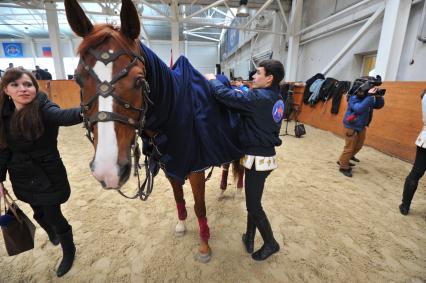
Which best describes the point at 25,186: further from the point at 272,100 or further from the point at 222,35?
the point at 222,35

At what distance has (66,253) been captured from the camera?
1.61 metres

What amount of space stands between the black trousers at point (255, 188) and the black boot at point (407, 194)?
5.74 feet

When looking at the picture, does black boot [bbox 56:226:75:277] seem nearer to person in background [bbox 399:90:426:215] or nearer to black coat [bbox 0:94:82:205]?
black coat [bbox 0:94:82:205]

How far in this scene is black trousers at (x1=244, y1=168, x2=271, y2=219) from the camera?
1.45 m

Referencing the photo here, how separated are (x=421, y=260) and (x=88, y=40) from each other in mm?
2659

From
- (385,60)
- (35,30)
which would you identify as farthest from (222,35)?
(385,60)

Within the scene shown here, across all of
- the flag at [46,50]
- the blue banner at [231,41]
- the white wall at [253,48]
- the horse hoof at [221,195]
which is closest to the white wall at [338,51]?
the white wall at [253,48]

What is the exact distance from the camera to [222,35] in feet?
68.5

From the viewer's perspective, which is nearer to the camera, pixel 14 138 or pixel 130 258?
pixel 14 138

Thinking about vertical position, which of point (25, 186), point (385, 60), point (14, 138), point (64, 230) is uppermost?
point (385, 60)

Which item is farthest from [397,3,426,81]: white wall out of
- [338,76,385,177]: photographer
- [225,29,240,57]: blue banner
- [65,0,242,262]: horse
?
[225,29,240,57]: blue banner

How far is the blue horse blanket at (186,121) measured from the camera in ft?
3.75

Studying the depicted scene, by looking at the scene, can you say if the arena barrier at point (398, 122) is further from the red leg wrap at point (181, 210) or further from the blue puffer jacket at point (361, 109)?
the red leg wrap at point (181, 210)

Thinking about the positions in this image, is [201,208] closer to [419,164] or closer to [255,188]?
[255,188]
